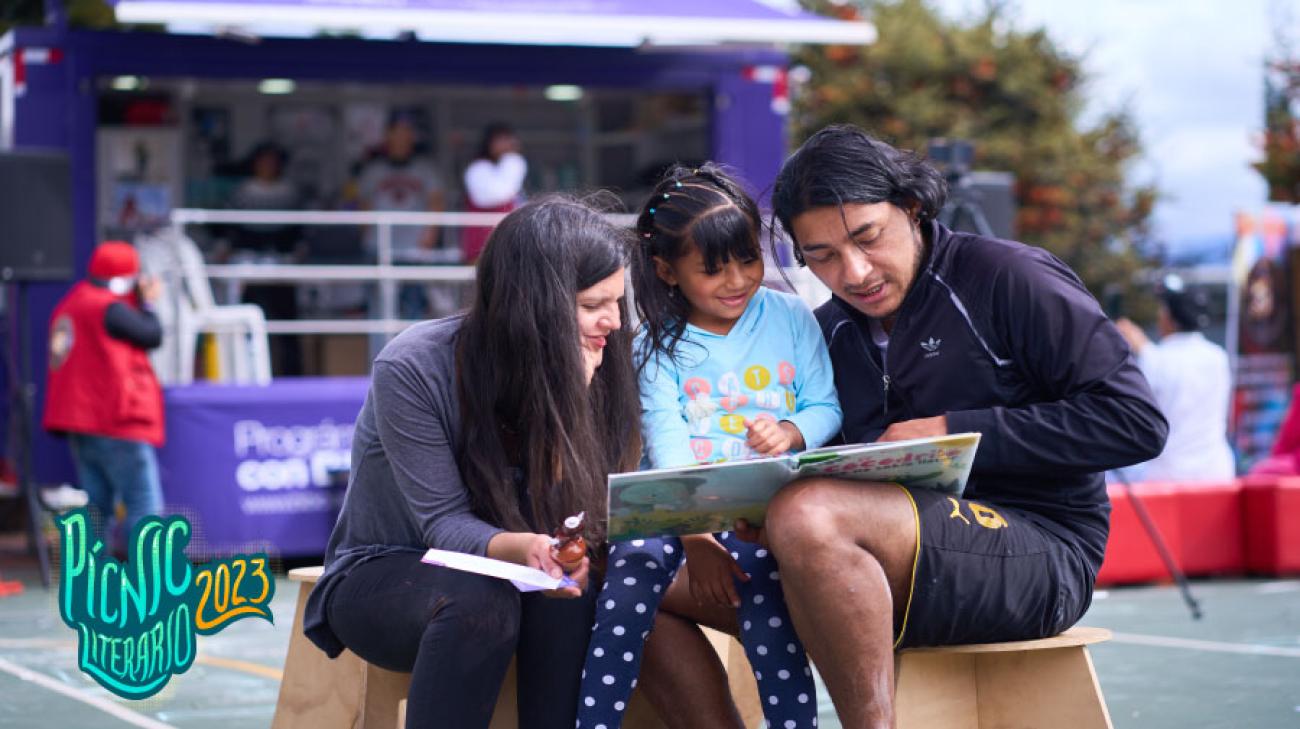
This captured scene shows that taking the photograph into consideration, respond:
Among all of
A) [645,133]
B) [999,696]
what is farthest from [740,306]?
[645,133]

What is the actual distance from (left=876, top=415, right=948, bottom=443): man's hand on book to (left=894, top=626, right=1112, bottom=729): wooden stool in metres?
0.37

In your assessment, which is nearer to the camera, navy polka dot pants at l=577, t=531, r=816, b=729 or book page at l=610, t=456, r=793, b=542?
book page at l=610, t=456, r=793, b=542

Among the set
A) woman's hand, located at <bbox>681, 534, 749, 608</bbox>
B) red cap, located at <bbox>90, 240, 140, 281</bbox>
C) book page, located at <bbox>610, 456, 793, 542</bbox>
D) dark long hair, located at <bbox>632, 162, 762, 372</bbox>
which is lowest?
woman's hand, located at <bbox>681, 534, 749, 608</bbox>

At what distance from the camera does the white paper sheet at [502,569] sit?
8.02 ft

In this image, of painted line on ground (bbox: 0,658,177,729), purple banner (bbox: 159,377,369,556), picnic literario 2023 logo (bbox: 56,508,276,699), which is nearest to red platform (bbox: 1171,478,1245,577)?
purple banner (bbox: 159,377,369,556)

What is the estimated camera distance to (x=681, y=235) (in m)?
2.99

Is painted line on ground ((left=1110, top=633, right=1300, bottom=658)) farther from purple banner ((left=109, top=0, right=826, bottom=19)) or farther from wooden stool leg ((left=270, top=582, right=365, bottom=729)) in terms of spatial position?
purple banner ((left=109, top=0, right=826, bottom=19))

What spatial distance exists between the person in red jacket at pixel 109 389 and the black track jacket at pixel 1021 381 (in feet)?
16.3

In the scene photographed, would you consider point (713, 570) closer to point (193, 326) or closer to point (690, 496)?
point (690, 496)

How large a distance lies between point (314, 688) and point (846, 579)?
1.17 metres

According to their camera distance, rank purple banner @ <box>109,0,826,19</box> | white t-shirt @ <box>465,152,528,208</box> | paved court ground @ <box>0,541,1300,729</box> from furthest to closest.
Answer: white t-shirt @ <box>465,152,528,208</box>
purple banner @ <box>109,0,826,19</box>
paved court ground @ <box>0,541,1300,729</box>

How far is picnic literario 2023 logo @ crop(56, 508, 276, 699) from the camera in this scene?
300 cm

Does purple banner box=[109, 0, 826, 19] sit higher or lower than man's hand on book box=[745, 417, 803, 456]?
higher

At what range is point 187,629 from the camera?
304 cm
